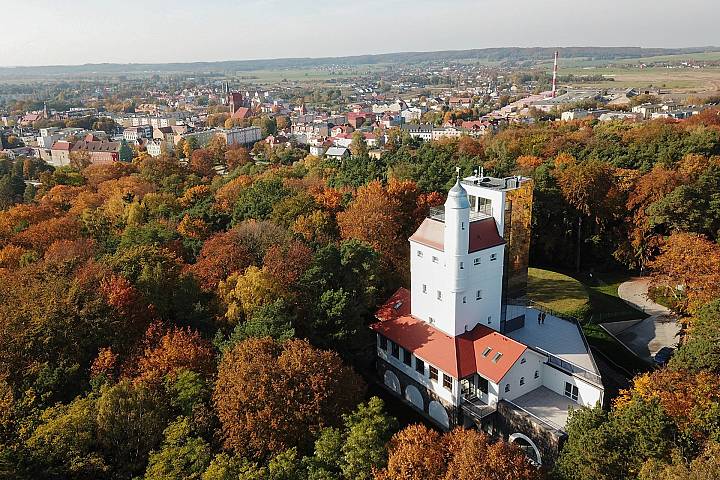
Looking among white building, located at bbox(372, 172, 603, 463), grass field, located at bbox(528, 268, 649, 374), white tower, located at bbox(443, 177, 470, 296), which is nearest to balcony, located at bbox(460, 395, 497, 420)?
white building, located at bbox(372, 172, 603, 463)

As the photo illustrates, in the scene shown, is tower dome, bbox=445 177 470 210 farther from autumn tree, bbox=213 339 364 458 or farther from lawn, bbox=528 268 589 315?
lawn, bbox=528 268 589 315

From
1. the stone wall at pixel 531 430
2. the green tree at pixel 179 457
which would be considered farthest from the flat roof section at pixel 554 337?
the green tree at pixel 179 457

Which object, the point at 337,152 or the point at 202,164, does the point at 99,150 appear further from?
the point at 337,152

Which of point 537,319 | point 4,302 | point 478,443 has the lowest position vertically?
point 537,319

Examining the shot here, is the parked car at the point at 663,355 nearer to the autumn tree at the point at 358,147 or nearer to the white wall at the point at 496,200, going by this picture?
the white wall at the point at 496,200

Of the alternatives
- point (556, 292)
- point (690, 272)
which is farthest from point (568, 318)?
point (556, 292)

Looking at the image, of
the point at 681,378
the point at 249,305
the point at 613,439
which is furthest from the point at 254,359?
the point at 681,378

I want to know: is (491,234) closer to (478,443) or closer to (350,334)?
(350,334)
